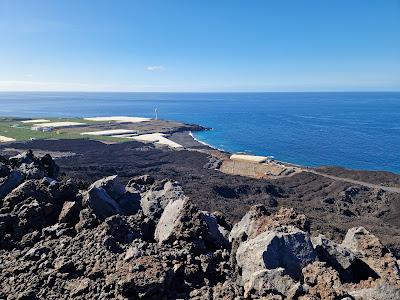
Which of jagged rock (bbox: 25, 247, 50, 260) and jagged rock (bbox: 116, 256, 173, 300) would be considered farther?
jagged rock (bbox: 25, 247, 50, 260)

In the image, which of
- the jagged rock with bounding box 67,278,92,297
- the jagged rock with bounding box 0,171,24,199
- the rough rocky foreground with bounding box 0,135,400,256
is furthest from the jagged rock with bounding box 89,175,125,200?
the rough rocky foreground with bounding box 0,135,400,256

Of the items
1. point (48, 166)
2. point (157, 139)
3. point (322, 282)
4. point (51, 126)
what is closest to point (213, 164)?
point (157, 139)

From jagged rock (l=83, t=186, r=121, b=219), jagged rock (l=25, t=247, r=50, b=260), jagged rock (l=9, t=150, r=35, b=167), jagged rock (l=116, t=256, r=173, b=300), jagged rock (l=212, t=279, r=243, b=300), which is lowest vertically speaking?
jagged rock (l=212, t=279, r=243, b=300)

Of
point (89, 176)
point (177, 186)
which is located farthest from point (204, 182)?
point (177, 186)

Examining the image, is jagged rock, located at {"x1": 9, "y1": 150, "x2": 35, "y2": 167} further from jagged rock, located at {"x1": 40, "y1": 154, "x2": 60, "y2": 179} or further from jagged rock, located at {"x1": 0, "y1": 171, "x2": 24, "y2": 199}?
jagged rock, located at {"x1": 0, "y1": 171, "x2": 24, "y2": 199}

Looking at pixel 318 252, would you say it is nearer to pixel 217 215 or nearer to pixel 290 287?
pixel 290 287

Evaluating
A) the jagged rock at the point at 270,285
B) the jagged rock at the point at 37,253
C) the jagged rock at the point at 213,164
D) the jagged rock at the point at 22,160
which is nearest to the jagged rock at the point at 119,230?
the jagged rock at the point at 37,253

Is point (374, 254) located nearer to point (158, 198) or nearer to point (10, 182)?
point (158, 198)
